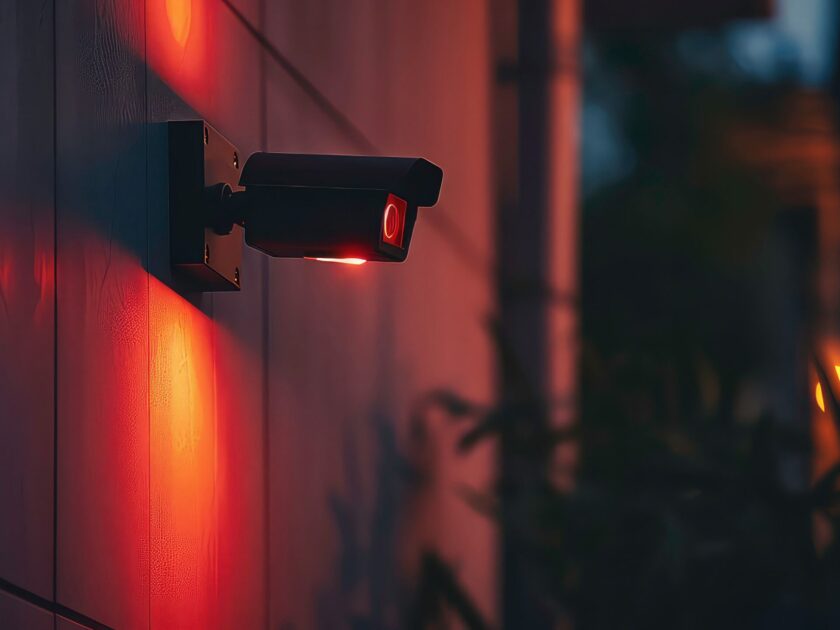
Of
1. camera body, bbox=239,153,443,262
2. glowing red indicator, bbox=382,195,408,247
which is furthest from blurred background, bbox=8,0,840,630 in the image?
glowing red indicator, bbox=382,195,408,247

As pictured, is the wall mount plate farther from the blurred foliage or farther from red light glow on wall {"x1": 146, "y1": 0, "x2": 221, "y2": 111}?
the blurred foliage

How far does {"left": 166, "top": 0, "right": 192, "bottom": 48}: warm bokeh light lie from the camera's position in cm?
140

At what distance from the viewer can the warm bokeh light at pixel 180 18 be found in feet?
4.61

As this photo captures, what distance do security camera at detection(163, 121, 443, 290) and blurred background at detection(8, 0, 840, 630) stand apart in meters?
0.03

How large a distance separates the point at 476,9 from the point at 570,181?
106 cm

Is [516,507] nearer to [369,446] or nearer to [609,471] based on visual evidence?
[609,471]

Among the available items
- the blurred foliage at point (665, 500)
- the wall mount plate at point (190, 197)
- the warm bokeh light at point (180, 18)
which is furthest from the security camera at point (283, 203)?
the blurred foliage at point (665, 500)

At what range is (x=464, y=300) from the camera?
402 centimetres

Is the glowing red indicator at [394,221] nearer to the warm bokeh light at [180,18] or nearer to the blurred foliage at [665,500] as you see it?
the warm bokeh light at [180,18]

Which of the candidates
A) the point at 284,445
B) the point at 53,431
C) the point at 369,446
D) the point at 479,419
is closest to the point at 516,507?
the point at 479,419

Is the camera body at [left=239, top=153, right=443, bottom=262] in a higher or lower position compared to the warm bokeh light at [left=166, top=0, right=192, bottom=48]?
lower

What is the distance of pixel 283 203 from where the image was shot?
4.52 ft

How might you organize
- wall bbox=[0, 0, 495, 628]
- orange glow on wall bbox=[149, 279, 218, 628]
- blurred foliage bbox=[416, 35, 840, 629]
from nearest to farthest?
1. wall bbox=[0, 0, 495, 628]
2. orange glow on wall bbox=[149, 279, 218, 628]
3. blurred foliage bbox=[416, 35, 840, 629]

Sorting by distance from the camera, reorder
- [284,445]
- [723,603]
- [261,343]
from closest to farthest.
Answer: [261,343]
[284,445]
[723,603]
